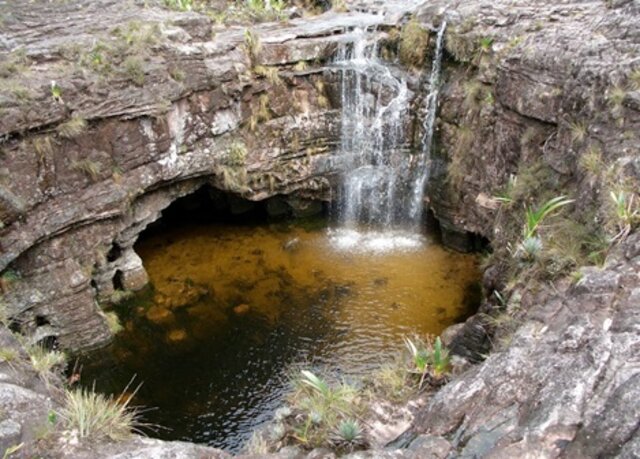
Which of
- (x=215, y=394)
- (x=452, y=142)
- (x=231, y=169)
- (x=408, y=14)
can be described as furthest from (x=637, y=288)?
(x=408, y=14)

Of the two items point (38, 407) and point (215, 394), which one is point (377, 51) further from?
point (38, 407)

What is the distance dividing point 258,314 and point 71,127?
4.89m

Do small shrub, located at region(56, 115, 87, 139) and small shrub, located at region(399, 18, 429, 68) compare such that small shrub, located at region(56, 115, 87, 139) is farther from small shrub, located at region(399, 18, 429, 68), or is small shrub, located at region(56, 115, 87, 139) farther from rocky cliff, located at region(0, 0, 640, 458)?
small shrub, located at region(399, 18, 429, 68)

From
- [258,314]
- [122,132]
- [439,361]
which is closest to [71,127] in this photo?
[122,132]

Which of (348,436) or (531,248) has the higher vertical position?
(531,248)

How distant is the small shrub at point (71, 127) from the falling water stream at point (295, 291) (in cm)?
383

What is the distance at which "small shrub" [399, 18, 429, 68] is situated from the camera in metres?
12.5

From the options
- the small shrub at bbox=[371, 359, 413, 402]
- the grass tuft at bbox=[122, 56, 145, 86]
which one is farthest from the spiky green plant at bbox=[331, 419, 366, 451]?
the grass tuft at bbox=[122, 56, 145, 86]

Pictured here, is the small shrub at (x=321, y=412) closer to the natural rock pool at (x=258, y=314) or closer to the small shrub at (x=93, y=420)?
the small shrub at (x=93, y=420)

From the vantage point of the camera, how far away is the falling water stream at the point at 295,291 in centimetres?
950

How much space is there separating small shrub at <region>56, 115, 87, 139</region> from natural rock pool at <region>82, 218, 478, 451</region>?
12.5 feet

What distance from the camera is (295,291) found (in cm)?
1170

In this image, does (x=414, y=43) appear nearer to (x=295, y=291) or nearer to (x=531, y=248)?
(x=295, y=291)

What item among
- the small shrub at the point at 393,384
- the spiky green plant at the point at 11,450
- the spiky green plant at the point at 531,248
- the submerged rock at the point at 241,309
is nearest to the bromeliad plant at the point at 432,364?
the small shrub at the point at 393,384
